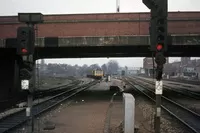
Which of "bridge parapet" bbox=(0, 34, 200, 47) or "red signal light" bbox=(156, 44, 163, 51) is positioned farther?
"bridge parapet" bbox=(0, 34, 200, 47)

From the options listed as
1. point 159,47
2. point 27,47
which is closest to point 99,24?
point 27,47

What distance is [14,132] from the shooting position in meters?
12.7

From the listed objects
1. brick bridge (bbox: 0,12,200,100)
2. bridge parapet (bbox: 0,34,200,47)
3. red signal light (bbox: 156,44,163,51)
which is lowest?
red signal light (bbox: 156,44,163,51)

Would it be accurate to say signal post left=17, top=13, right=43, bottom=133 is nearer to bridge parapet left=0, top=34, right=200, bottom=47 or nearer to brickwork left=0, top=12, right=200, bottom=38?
bridge parapet left=0, top=34, right=200, bottom=47

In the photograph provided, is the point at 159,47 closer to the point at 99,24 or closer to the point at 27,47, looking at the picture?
the point at 27,47

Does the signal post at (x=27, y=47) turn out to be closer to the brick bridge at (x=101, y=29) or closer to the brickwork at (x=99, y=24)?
the brick bridge at (x=101, y=29)

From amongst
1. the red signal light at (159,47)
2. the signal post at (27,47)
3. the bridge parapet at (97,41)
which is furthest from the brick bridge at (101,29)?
the red signal light at (159,47)

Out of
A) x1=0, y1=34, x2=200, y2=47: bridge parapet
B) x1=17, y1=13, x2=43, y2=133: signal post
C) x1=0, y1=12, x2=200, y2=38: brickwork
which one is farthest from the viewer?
x1=0, y1=12, x2=200, y2=38: brickwork

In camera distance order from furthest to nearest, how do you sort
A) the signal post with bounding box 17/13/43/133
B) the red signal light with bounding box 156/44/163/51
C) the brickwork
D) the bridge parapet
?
1. the brickwork
2. the bridge parapet
3. the signal post with bounding box 17/13/43/133
4. the red signal light with bounding box 156/44/163/51

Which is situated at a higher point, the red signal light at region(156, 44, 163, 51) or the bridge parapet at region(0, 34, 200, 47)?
the bridge parapet at region(0, 34, 200, 47)

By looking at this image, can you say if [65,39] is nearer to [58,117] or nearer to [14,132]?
[58,117]

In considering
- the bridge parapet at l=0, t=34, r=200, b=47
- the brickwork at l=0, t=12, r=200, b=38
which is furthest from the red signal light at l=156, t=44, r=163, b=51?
the brickwork at l=0, t=12, r=200, b=38

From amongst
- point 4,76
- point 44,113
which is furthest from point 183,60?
point 44,113

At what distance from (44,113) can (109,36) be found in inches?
394
